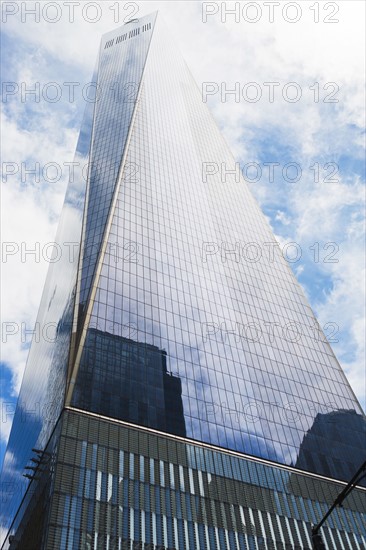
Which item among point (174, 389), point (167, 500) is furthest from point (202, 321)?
point (167, 500)

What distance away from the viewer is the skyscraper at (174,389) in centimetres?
4894

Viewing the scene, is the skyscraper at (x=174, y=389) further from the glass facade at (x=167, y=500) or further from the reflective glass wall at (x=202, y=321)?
the reflective glass wall at (x=202, y=321)

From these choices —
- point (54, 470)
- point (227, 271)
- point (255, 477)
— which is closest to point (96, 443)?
point (54, 470)

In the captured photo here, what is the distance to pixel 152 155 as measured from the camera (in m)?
108

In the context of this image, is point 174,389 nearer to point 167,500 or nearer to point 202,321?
point 167,500

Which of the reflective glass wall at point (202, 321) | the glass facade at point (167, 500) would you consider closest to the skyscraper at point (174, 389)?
the glass facade at point (167, 500)

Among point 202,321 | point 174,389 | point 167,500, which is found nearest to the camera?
point 167,500

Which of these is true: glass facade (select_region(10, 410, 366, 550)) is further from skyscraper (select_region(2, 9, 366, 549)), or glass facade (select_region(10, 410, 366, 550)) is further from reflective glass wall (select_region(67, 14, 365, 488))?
reflective glass wall (select_region(67, 14, 365, 488))

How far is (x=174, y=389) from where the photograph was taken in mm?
62625

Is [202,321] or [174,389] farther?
[202,321]

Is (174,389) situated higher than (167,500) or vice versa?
(174,389)

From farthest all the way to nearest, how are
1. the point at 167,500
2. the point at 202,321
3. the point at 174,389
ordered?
the point at 202,321
the point at 174,389
the point at 167,500

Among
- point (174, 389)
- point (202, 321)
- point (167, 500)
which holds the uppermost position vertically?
point (202, 321)

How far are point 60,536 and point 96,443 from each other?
9869mm
